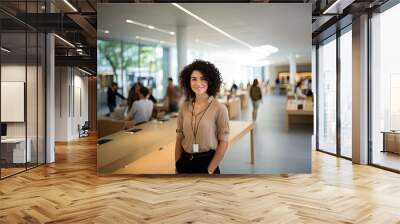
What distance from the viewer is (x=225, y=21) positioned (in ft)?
20.9

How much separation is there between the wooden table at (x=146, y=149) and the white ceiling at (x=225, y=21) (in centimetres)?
128

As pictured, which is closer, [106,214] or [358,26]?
[106,214]

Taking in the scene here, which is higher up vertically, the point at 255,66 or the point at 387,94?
the point at 255,66

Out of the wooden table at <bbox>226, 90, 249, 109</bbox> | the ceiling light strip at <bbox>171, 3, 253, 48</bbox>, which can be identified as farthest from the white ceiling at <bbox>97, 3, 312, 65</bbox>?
the wooden table at <bbox>226, 90, 249, 109</bbox>

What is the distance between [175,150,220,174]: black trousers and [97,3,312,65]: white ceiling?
1.56m

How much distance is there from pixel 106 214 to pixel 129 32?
3.01 metres

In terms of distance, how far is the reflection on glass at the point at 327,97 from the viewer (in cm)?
776

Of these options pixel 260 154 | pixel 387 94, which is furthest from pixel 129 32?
pixel 387 94

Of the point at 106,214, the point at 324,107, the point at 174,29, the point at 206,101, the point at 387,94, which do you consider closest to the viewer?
the point at 106,214

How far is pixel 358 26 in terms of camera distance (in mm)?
7523

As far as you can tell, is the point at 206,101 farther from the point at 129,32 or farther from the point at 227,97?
the point at 129,32

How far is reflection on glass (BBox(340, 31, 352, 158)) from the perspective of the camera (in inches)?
308

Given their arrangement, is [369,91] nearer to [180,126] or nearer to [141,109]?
[180,126]

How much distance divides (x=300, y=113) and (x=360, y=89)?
153 cm
